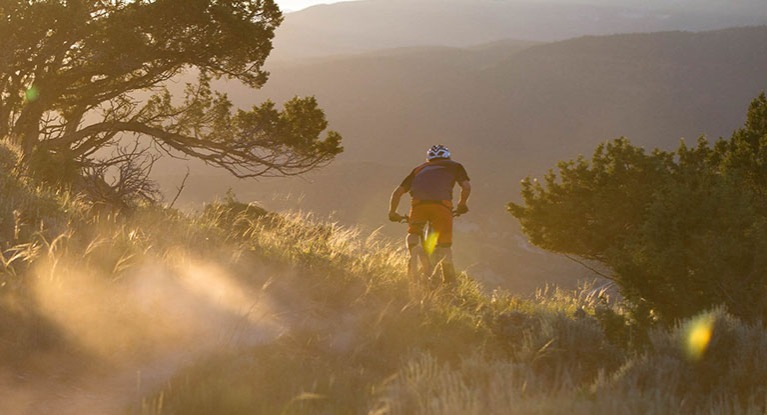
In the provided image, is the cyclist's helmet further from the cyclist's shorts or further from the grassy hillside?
the grassy hillside

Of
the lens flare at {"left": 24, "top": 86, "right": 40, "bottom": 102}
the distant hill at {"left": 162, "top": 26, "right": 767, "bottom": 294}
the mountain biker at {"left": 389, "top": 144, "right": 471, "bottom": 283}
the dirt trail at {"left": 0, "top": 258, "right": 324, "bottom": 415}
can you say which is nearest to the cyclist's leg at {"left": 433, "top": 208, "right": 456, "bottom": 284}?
the mountain biker at {"left": 389, "top": 144, "right": 471, "bottom": 283}

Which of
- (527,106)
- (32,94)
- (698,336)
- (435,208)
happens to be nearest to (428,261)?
(435,208)

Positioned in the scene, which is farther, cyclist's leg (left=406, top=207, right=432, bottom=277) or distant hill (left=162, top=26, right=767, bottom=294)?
distant hill (left=162, top=26, right=767, bottom=294)

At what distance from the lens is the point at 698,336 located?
17.6 feet

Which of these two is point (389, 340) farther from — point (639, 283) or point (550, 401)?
point (639, 283)

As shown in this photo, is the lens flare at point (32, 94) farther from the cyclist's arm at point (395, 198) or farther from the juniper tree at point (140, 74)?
the cyclist's arm at point (395, 198)

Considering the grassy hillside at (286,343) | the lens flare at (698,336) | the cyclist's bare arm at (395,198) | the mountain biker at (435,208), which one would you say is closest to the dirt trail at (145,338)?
the grassy hillside at (286,343)

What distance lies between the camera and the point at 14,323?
15.5 feet

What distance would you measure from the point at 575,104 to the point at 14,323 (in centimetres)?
17376

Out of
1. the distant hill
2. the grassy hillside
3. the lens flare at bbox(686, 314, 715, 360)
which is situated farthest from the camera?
the distant hill

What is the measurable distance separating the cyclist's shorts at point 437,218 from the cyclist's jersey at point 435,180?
0.26 feet

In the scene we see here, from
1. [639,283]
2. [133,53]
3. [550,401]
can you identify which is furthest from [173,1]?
[550,401]

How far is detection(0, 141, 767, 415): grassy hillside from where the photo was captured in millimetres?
4164

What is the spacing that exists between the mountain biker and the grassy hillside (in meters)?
0.60
